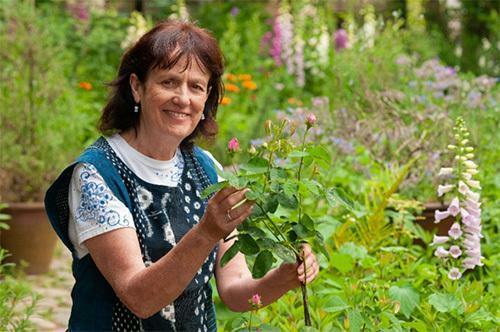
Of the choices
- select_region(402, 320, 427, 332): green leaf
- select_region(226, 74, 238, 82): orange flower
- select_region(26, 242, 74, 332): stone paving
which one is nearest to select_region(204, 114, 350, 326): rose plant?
select_region(402, 320, 427, 332): green leaf

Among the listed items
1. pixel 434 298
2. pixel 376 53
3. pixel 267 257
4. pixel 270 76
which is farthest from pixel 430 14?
pixel 267 257

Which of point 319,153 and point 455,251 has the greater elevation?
point 319,153

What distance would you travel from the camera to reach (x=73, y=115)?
6.33 meters

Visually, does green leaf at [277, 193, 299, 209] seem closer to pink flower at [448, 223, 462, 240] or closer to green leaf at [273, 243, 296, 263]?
green leaf at [273, 243, 296, 263]

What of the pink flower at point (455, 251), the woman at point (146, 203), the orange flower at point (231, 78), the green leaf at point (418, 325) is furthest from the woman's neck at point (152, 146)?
the orange flower at point (231, 78)

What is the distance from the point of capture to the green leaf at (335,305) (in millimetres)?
2816

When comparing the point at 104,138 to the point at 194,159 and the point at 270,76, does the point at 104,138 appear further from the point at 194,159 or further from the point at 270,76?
the point at 270,76

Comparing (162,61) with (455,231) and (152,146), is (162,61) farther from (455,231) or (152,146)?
(455,231)

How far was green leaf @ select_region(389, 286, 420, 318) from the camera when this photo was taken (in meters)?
3.18

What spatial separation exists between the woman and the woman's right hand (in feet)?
0.52

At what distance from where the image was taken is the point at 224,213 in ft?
7.18

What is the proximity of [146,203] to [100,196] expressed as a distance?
0.55 feet

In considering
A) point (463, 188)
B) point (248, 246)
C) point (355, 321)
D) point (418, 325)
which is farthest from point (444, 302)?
point (248, 246)

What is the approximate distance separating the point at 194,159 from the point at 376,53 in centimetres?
405
